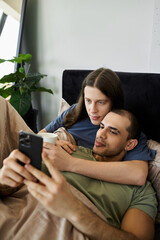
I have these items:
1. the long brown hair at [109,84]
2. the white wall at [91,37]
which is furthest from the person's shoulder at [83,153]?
the white wall at [91,37]

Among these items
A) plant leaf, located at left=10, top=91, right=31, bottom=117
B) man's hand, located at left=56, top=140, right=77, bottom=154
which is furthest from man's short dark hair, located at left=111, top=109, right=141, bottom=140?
plant leaf, located at left=10, top=91, right=31, bottom=117

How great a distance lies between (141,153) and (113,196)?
0.94ft

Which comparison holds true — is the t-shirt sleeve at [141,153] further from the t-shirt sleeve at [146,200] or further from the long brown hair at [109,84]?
the long brown hair at [109,84]

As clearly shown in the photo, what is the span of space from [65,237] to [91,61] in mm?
1786

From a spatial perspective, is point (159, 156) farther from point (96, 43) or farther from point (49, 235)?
point (96, 43)

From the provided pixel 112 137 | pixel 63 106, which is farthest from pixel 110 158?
pixel 63 106

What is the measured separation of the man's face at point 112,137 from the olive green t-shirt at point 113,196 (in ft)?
0.61

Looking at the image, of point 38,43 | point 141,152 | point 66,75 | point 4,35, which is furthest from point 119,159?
point 4,35

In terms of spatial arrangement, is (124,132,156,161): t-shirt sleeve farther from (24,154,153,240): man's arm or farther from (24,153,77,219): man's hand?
(24,153,77,219): man's hand

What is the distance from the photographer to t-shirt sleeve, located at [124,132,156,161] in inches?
41.3

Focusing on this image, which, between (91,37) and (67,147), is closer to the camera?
(67,147)

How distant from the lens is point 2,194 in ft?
2.54

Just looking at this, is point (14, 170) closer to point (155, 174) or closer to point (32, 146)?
point (32, 146)

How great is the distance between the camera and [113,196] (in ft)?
2.99
